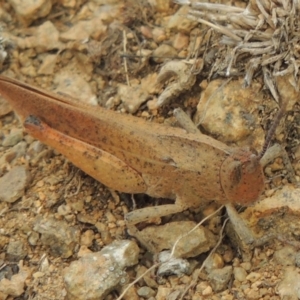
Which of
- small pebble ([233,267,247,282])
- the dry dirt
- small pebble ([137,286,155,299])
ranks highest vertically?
the dry dirt

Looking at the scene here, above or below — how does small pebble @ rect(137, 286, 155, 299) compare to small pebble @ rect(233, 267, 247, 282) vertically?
below

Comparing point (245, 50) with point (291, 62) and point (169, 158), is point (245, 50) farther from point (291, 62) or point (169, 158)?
point (169, 158)

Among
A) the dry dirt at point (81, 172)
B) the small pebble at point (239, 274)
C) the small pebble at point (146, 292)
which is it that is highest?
the dry dirt at point (81, 172)

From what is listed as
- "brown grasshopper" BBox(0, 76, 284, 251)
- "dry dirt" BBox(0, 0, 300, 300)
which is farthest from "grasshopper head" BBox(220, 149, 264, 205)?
"dry dirt" BBox(0, 0, 300, 300)

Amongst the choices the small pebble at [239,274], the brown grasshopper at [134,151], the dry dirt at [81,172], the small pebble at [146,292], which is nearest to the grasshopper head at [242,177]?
the brown grasshopper at [134,151]

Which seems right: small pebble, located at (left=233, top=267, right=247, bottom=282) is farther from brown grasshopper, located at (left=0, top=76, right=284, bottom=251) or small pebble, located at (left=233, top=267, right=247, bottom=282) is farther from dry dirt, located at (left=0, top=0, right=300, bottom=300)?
brown grasshopper, located at (left=0, top=76, right=284, bottom=251)

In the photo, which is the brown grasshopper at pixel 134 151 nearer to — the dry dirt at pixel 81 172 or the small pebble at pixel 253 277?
the dry dirt at pixel 81 172

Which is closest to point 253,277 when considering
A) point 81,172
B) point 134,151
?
point 134,151

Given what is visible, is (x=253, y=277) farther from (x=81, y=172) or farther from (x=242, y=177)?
(x=81, y=172)

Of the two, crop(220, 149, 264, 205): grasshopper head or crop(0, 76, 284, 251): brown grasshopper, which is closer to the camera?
crop(220, 149, 264, 205): grasshopper head
